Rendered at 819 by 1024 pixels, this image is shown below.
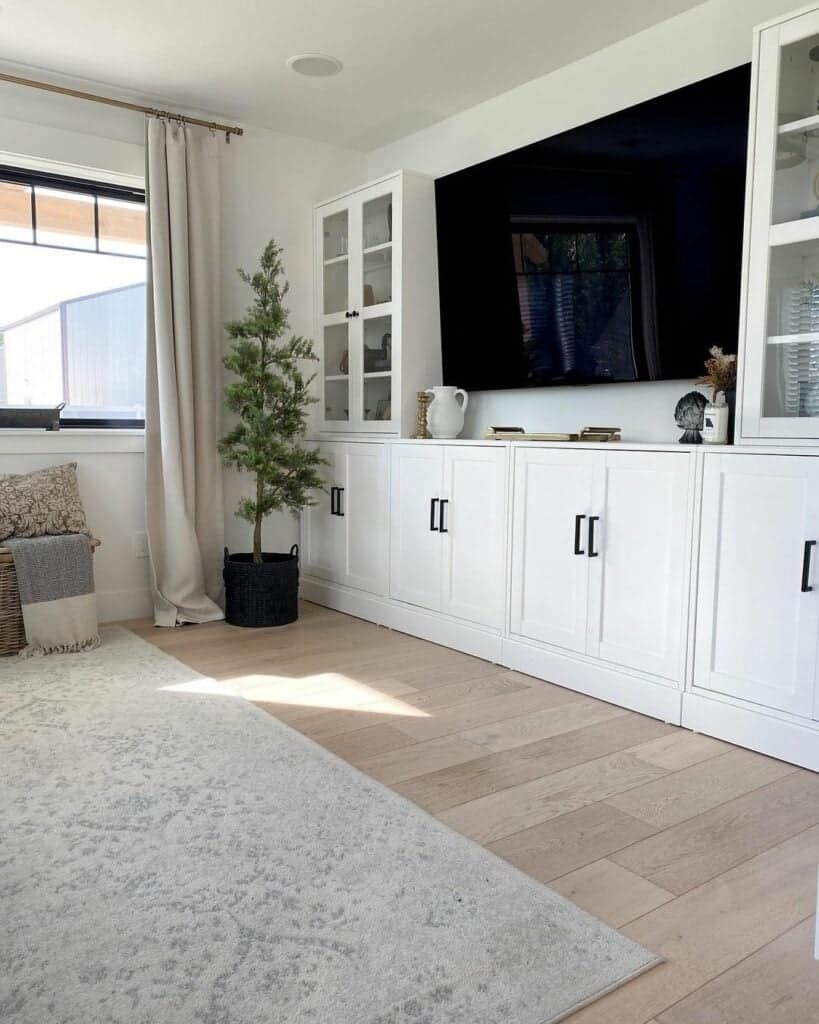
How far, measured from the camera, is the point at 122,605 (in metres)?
4.13

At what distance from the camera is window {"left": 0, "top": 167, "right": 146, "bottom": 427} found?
391cm

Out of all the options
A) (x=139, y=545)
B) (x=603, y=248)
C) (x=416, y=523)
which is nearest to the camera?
(x=603, y=248)

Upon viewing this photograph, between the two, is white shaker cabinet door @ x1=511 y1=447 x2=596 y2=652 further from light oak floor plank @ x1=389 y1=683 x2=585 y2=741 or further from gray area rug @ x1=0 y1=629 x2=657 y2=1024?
gray area rug @ x1=0 y1=629 x2=657 y2=1024

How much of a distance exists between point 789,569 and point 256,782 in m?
1.60

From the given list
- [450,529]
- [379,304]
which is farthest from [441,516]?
[379,304]

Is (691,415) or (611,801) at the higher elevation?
(691,415)

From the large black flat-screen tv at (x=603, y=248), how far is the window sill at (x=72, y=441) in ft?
5.23

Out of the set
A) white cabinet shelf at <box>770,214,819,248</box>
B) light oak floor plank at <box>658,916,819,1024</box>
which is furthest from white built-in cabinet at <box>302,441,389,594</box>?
light oak floor plank at <box>658,916,819,1024</box>

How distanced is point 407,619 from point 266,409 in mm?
1237

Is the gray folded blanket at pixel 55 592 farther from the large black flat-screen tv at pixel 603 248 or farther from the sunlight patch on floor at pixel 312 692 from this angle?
the large black flat-screen tv at pixel 603 248

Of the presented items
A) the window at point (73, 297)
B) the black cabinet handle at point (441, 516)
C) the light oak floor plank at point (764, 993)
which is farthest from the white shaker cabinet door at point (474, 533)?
the light oak floor plank at point (764, 993)

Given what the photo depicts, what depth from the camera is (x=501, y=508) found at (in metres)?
3.35

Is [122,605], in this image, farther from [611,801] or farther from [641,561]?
[611,801]

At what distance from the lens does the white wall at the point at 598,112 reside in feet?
9.85
